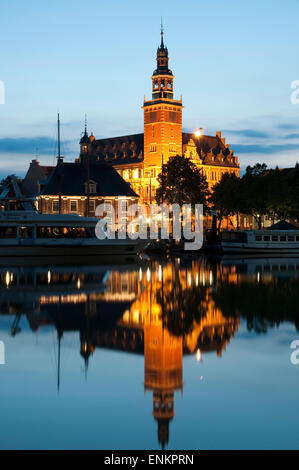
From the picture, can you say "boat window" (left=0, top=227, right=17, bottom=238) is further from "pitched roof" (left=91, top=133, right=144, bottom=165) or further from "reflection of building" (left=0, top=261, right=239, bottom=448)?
"pitched roof" (left=91, top=133, right=144, bottom=165)

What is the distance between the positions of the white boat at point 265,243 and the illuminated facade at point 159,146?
72171mm

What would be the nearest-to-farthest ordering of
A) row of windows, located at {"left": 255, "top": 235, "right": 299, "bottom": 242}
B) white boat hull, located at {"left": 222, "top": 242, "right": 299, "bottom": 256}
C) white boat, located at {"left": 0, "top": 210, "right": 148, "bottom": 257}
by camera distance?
white boat, located at {"left": 0, "top": 210, "right": 148, "bottom": 257}, white boat hull, located at {"left": 222, "top": 242, "right": 299, "bottom": 256}, row of windows, located at {"left": 255, "top": 235, "right": 299, "bottom": 242}

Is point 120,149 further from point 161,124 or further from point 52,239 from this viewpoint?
point 52,239

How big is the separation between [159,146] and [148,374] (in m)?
142

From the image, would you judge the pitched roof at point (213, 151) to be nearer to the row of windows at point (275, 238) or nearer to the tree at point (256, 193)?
the tree at point (256, 193)

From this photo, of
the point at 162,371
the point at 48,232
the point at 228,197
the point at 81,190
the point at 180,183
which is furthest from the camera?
the point at 228,197

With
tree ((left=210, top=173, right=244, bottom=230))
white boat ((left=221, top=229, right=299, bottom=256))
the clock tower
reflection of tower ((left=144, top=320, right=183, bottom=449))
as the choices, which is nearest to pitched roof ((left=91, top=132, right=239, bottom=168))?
the clock tower

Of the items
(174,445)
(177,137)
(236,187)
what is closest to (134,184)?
(177,137)

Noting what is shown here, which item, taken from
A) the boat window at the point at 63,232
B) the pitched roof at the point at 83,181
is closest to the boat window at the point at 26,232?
the boat window at the point at 63,232

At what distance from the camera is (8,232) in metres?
54.7

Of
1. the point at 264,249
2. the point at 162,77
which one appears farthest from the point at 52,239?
the point at 162,77

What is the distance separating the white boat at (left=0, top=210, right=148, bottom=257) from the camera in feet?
175

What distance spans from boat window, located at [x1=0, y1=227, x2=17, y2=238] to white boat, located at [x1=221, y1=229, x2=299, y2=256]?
22.8 metres
